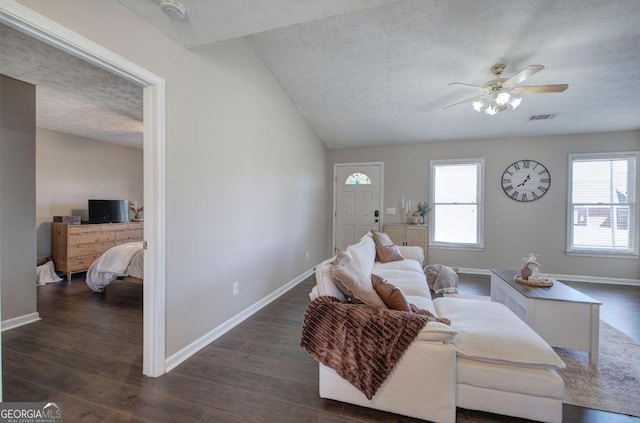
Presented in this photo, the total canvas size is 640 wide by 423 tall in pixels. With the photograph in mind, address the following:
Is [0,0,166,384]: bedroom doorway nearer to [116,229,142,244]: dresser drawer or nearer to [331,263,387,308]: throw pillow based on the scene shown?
[331,263,387,308]: throw pillow

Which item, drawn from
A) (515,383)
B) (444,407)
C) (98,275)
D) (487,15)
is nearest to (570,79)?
(487,15)

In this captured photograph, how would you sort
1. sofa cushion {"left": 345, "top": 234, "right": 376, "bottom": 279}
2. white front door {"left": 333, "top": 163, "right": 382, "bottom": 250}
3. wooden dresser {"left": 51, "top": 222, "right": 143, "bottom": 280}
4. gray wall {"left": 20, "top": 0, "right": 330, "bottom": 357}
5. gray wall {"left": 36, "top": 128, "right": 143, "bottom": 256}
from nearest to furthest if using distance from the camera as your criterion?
gray wall {"left": 20, "top": 0, "right": 330, "bottom": 357}
sofa cushion {"left": 345, "top": 234, "right": 376, "bottom": 279}
wooden dresser {"left": 51, "top": 222, "right": 143, "bottom": 280}
gray wall {"left": 36, "top": 128, "right": 143, "bottom": 256}
white front door {"left": 333, "top": 163, "right": 382, "bottom": 250}

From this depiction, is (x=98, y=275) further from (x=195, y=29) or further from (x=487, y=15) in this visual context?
(x=487, y=15)

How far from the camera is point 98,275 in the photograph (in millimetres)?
3693

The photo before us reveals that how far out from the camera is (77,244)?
4566 millimetres

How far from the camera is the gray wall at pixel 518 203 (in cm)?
462

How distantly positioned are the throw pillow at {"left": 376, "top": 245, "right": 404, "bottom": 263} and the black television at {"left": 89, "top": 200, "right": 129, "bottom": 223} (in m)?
5.01

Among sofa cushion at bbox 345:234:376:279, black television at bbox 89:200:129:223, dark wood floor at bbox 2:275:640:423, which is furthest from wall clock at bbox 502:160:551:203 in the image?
black television at bbox 89:200:129:223

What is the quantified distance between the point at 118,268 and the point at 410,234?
4675 millimetres

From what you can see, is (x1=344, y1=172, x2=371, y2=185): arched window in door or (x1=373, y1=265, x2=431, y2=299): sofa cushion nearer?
(x1=373, y1=265, x2=431, y2=299): sofa cushion

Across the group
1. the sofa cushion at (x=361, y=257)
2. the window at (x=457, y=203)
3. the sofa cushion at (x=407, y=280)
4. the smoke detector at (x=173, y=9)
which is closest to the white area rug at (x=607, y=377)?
the sofa cushion at (x=407, y=280)

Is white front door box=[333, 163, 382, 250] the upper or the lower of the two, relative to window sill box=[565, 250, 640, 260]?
upper

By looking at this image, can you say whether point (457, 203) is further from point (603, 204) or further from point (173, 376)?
point (173, 376)

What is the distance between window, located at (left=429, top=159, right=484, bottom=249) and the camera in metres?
5.22
